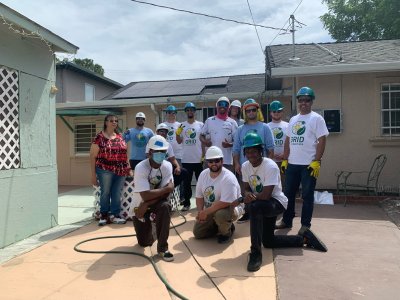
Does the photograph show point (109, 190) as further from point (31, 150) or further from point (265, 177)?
point (265, 177)

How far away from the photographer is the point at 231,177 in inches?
167

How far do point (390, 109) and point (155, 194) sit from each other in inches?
222

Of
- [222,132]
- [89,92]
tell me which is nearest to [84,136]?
[222,132]

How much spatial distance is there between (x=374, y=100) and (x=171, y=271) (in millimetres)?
5733

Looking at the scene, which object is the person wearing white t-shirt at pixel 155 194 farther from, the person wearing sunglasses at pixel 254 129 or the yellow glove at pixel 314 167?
the yellow glove at pixel 314 167

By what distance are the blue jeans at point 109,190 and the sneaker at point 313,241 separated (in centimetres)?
287

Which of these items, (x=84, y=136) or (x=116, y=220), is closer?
(x=116, y=220)

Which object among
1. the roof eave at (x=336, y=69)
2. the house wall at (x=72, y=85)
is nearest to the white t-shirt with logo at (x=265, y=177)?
the roof eave at (x=336, y=69)

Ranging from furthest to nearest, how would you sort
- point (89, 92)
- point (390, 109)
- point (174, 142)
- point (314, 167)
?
point (89, 92)
point (390, 109)
point (174, 142)
point (314, 167)

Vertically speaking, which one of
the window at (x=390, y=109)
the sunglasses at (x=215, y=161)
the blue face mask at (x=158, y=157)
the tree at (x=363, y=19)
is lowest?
the sunglasses at (x=215, y=161)

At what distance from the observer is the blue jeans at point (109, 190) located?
5461 mm

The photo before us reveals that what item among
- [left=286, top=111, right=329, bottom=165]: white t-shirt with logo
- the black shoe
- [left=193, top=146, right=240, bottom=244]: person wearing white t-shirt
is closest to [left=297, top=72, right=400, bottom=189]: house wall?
[left=286, top=111, right=329, bottom=165]: white t-shirt with logo

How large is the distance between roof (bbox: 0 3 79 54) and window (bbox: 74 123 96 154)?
5755 millimetres

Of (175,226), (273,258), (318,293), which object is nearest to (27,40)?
(175,226)
